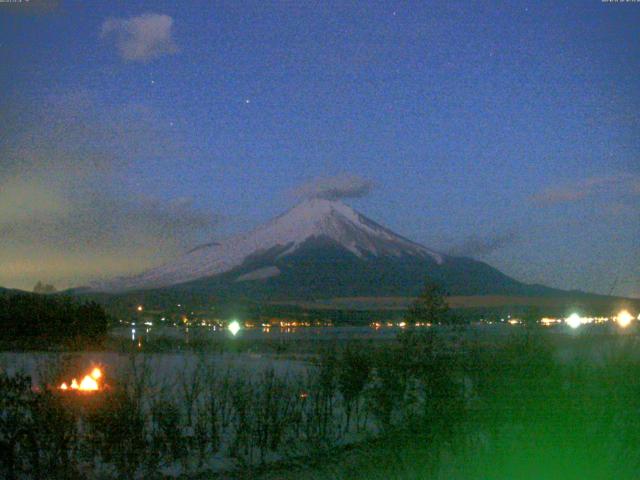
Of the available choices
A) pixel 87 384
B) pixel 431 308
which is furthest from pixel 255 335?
pixel 87 384

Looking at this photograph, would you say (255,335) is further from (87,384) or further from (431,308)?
(87,384)

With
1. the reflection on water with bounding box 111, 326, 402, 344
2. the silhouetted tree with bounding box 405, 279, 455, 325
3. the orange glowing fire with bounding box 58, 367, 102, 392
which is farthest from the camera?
the reflection on water with bounding box 111, 326, 402, 344

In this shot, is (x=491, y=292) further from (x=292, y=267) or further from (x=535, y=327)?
(x=535, y=327)

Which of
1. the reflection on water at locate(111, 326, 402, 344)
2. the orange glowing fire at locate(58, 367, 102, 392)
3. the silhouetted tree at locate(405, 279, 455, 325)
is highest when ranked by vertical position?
the silhouetted tree at locate(405, 279, 455, 325)

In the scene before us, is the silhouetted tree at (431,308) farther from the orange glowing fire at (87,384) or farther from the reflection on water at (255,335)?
the orange glowing fire at (87,384)

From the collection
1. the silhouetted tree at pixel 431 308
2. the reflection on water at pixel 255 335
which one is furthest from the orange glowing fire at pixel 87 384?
the silhouetted tree at pixel 431 308

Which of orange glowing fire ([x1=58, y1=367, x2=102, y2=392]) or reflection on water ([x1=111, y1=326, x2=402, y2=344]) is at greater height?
reflection on water ([x1=111, y1=326, x2=402, y2=344])

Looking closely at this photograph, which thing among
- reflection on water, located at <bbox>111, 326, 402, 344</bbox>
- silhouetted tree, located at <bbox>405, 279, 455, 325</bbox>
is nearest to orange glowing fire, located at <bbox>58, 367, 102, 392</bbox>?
reflection on water, located at <bbox>111, 326, 402, 344</bbox>

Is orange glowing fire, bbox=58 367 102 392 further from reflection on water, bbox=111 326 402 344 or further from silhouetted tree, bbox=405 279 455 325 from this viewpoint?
silhouetted tree, bbox=405 279 455 325

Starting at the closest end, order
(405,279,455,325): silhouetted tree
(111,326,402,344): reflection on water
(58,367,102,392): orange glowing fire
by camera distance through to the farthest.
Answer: (58,367,102,392): orange glowing fire
(405,279,455,325): silhouetted tree
(111,326,402,344): reflection on water
